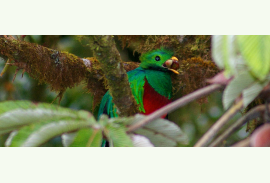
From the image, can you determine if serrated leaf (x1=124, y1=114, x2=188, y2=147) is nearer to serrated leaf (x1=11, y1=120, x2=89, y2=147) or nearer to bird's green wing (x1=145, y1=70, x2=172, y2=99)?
serrated leaf (x1=11, y1=120, x2=89, y2=147)

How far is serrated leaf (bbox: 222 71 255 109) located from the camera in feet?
2.96

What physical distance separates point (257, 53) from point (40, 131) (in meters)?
0.63

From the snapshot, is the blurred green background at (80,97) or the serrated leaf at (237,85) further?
the blurred green background at (80,97)

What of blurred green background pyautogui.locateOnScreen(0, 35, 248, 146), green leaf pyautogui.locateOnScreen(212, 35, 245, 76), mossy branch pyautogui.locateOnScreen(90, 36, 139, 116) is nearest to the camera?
green leaf pyautogui.locateOnScreen(212, 35, 245, 76)

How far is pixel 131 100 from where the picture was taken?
151 cm

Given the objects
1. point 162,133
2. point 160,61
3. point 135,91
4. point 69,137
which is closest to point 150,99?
point 135,91

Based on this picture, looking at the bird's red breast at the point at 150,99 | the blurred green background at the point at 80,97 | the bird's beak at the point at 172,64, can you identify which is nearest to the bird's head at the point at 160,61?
the bird's beak at the point at 172,64

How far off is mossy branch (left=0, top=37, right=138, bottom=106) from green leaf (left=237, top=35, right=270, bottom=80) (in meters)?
1.21

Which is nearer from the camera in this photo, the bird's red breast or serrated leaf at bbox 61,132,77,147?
serrated leaf at bbox 61,132,77,147

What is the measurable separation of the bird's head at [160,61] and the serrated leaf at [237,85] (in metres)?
Result: 0.81

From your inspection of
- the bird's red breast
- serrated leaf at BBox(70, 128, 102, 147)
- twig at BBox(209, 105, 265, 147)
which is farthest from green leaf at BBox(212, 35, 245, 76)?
the bird's red breast

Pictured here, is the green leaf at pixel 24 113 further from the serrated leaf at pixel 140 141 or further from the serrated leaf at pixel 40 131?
the serrated leaf at pixel 140 141

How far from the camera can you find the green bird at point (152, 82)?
171 centimetres

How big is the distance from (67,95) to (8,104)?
1.59 metres
